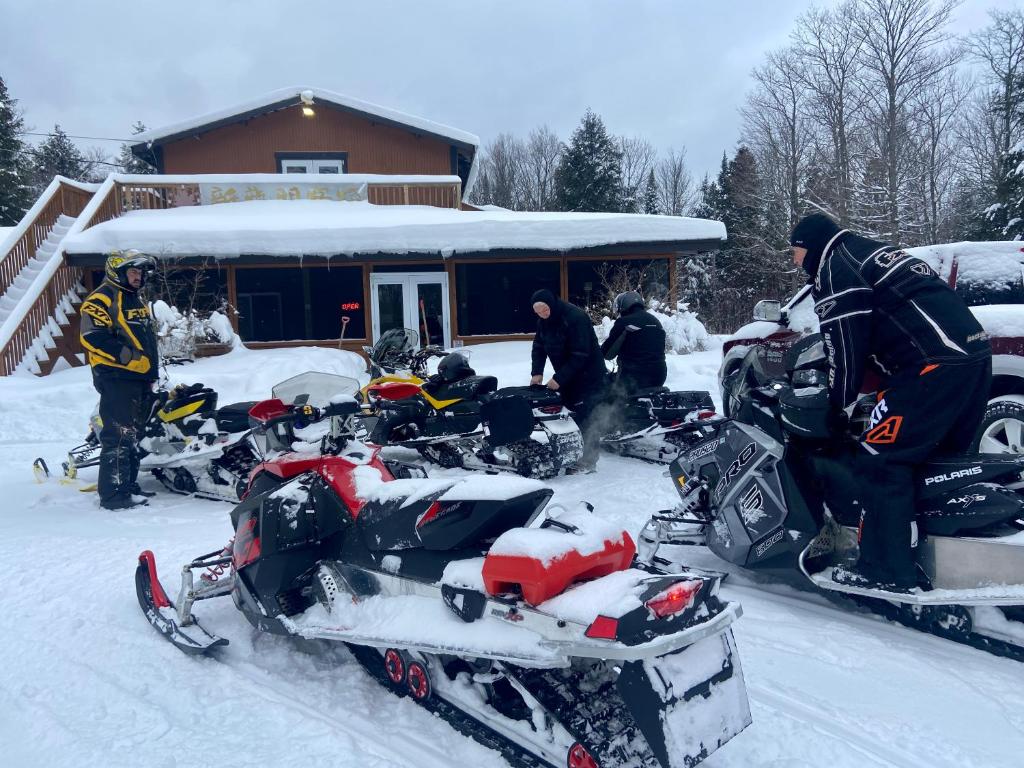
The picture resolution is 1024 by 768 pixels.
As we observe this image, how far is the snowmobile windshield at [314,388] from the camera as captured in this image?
391cm

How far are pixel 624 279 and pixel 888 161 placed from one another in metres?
14.4

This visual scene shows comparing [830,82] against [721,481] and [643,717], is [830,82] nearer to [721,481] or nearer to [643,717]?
[721,481]

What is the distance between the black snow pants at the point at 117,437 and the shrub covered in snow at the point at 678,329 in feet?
27.5

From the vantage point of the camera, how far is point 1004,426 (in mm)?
4562

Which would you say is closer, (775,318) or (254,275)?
(775,318)

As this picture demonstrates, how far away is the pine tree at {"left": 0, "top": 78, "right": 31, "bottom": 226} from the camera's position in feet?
92.8

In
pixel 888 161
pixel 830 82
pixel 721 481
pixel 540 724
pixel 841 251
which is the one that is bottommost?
pixel 540 724

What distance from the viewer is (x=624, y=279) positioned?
15.1 meters

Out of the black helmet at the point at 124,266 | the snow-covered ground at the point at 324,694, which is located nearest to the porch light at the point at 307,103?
the black helmet at the point at 124,266

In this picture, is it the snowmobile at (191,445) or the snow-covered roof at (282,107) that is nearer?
the snowmobile at (191,445)

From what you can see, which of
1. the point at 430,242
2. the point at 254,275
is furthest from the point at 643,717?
the point at 254,275

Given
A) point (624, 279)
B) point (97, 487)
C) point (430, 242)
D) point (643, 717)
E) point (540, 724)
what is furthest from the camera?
point (624, 279)

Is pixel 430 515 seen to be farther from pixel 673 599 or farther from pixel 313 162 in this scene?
pixel 313 162

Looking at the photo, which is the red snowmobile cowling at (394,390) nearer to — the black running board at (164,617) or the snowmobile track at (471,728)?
the black running board at (164,617)
